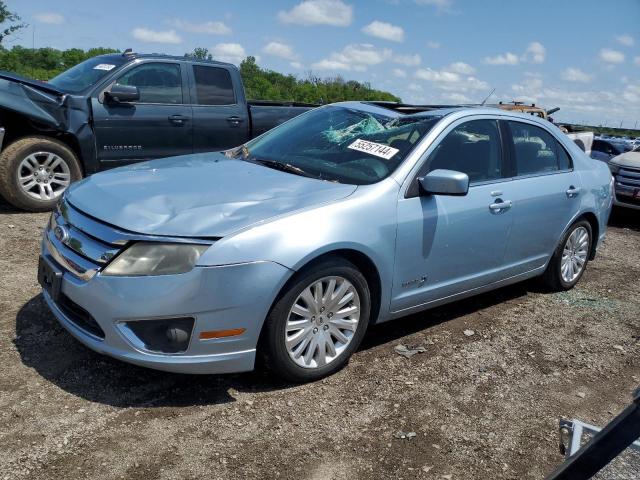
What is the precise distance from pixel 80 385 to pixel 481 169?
302 centimetres

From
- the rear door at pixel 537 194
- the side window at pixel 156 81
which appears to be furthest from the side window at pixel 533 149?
the side window at pixel 156 81

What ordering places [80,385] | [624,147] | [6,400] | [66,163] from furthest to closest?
1. [624,147]
2. [66,163]
3. [80,385]
4. [6,400]

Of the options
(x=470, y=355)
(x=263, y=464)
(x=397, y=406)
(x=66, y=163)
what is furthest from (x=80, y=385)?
(x=66, y=163)

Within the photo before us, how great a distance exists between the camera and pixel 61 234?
135 inches

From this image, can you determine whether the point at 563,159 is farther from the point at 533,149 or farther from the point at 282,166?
the point at 282,166

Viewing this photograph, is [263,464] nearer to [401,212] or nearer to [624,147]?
[401,212]

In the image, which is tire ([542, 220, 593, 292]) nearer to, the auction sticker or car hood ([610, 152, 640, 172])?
the auction sticker

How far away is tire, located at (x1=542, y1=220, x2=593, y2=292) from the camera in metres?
5.38

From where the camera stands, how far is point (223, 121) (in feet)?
26.3

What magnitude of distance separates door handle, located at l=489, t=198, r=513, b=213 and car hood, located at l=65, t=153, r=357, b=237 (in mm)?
1242

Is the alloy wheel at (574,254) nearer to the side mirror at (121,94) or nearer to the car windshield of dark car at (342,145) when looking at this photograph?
the car windshield of dark car at (342,145)

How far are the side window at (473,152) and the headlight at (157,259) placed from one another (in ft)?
5.82

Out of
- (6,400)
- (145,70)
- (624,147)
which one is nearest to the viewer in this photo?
(6,400)

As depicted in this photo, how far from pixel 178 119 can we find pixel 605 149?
11.6 meters
